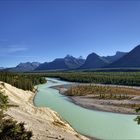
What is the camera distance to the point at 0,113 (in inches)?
1005

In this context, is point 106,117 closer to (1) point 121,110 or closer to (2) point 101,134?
(1) point 121,110

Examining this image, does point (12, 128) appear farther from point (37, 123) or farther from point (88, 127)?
point (88, 127)

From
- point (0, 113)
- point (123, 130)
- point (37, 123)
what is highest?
point (0, 113)

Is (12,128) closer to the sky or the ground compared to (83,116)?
closer to the sky

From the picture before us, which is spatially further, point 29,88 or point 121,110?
point 29,88

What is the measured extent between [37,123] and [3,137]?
13.2 m

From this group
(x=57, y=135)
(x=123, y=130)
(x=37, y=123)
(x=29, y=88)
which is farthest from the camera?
(x=29, y=88)

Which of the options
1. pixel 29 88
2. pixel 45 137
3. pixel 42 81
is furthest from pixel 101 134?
pixel 42 81

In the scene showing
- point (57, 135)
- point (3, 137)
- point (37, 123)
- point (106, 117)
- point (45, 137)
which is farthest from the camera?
point (106, 117)

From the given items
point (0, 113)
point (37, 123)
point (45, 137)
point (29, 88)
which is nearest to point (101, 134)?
point (37, 123)

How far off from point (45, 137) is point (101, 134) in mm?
13406

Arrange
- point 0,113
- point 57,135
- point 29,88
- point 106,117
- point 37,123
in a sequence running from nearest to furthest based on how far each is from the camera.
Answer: point 0,113 → point 57,135 → point 37,123 → point 106,117 → point 29,88

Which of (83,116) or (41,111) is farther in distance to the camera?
(83,116)

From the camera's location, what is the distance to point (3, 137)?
75.3 feet
